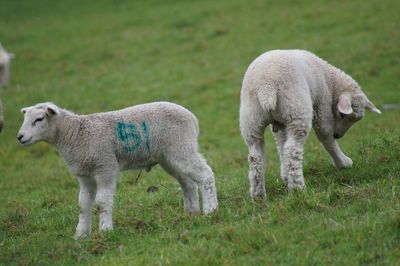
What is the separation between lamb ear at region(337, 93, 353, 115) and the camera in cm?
879

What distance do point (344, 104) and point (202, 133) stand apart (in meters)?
7.90

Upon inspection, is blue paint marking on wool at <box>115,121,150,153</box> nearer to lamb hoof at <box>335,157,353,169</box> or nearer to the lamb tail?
the lamb tail

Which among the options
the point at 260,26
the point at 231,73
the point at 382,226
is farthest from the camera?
the point at 260,26

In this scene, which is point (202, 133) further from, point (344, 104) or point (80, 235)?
point (80, 235)

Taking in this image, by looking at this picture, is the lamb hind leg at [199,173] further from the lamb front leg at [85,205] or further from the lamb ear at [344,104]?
the lamb ear at [344,104]

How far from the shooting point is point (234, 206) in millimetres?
7988

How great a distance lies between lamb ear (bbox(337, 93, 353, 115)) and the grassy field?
80cm

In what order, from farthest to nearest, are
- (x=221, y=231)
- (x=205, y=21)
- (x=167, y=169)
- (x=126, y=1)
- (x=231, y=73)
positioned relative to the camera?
(x=126, y=1) → (x=205, y=21) → (x=231, y=73) → (x=167, y=169) → (x=221, y=231)

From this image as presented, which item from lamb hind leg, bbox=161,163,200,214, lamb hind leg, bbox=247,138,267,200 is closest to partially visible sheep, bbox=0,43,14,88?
lamb hind leg, bbox=161,163,200,214

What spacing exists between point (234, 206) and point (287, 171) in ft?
2.47

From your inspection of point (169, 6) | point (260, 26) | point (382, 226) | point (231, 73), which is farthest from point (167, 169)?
point (169, 6)

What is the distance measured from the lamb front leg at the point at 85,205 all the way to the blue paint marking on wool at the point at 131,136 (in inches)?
23.0

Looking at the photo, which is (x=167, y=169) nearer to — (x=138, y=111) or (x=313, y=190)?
(x=138, y=111)

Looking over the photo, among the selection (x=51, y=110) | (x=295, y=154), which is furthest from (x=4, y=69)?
(x=295, y=154)
